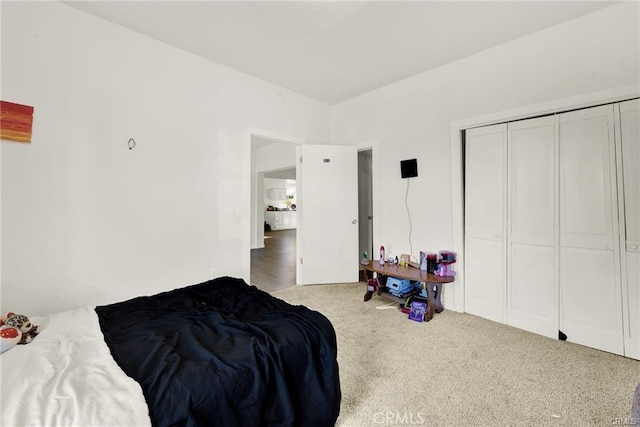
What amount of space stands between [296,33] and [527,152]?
2396mm

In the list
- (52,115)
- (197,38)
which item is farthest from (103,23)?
(52,115)

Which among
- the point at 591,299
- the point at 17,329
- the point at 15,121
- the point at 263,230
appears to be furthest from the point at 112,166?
the point at 263,230

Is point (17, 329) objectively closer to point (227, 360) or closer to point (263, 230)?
point (227, 360)

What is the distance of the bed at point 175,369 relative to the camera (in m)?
0.83

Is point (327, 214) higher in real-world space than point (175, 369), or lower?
higher

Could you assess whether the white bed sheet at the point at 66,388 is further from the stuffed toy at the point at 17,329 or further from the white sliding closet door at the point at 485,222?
the white sliding closet door at the point at 485,222

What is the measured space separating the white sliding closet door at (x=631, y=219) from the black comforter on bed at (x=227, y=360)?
93.9 inches

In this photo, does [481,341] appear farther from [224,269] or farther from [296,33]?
[296,33]

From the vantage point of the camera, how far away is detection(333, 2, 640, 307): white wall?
2.17 m

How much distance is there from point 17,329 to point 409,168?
3.38 metres

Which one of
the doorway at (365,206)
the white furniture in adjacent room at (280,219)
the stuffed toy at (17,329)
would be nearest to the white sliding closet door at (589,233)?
the doorway at (365,206)

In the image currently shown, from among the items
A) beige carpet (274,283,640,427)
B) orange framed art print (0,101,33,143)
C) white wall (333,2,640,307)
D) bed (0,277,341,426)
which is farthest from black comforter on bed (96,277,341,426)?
white wall (333,2,640,307)

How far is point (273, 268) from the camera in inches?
191

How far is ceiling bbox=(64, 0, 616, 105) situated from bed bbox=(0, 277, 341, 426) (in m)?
2.29
